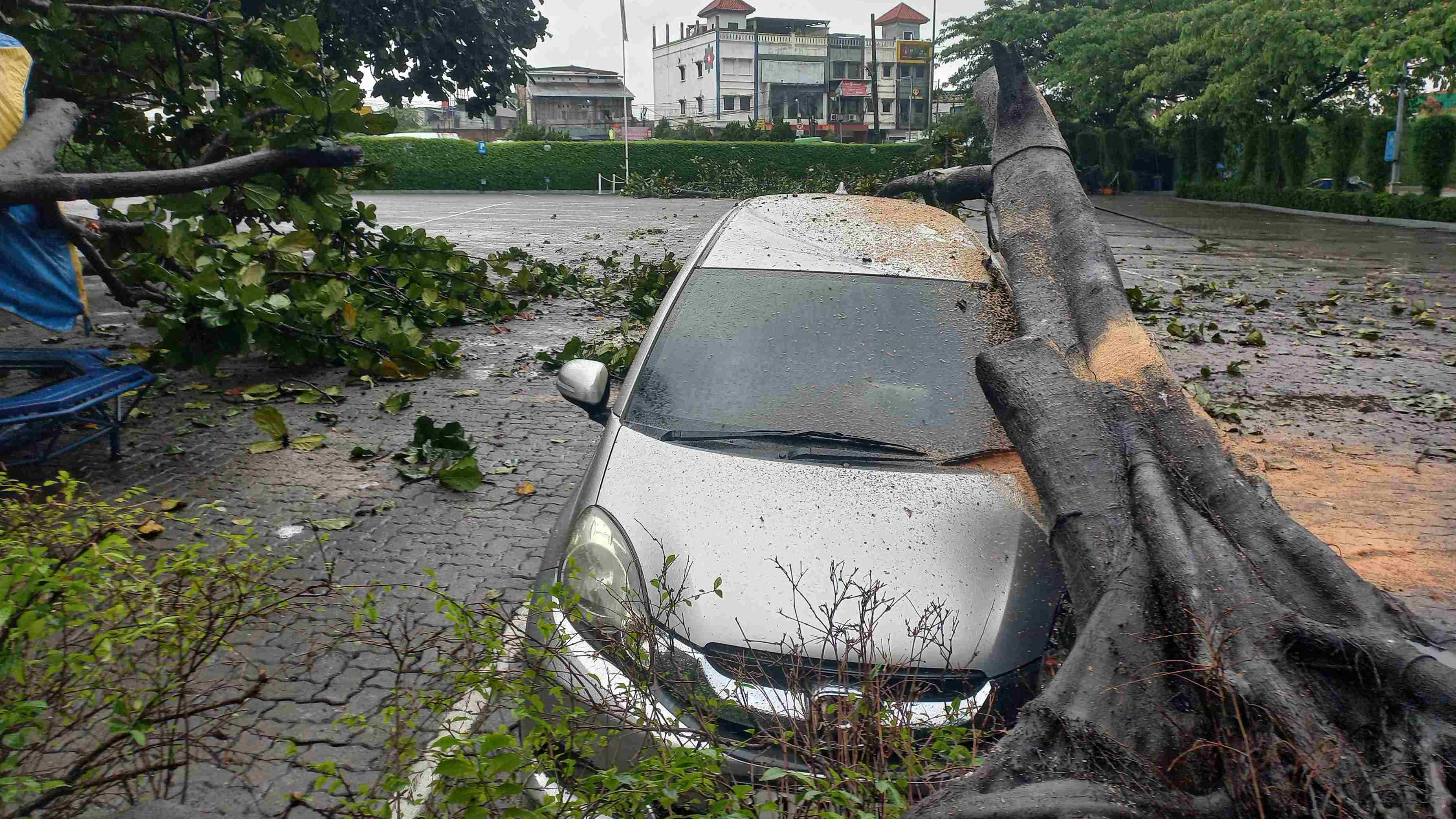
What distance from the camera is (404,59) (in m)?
11.9

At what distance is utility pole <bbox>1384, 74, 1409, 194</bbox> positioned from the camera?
28.6 meters

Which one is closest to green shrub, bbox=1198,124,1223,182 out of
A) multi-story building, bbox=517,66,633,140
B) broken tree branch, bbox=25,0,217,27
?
broken tree branch, bbox=25,0,217,27

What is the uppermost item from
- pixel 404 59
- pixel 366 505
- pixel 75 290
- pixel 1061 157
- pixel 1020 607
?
pixel 404 59

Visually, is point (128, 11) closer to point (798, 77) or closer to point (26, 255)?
point (26, 255)

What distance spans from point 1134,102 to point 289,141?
1684 inches

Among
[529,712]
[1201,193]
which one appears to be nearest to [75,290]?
[529,712]

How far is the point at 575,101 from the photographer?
90.8m

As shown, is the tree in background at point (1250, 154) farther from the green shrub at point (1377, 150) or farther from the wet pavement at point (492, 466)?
the wet pavement at point (492, 466)

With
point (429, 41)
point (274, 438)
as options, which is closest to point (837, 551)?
point (274, 438)

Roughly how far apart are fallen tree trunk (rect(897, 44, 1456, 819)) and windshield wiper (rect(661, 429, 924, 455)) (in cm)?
41

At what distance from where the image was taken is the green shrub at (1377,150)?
104 ft

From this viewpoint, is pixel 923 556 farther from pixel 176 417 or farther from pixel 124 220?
pixel 124 220

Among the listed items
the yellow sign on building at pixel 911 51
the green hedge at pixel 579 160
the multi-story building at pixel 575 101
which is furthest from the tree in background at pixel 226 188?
the yellow sign on building at pixel 911 51

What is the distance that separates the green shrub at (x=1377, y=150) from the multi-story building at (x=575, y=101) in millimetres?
65563
